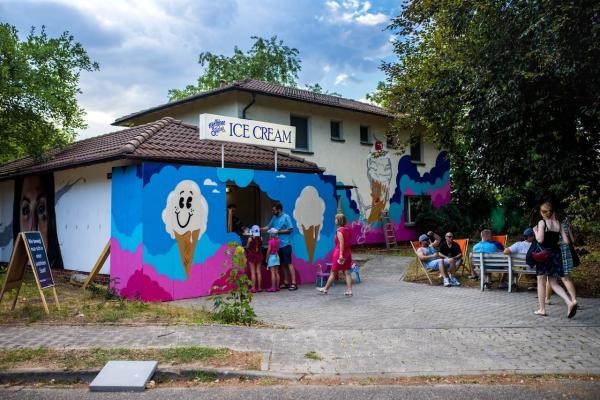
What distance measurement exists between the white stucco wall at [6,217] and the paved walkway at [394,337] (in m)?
9.59

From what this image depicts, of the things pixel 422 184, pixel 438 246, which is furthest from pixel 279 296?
pixel 422 184

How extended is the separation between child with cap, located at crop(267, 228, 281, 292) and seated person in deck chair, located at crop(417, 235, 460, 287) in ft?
11.6

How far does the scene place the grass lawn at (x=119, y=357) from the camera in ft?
18.0

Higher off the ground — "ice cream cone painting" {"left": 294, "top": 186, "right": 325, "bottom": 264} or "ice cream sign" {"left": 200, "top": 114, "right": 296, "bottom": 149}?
"ice cream sign" {"left": 200, "top": 114, "right": 296, "bottom": 149}

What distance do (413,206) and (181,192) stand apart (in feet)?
52.5

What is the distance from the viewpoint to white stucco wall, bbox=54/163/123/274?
468 inches

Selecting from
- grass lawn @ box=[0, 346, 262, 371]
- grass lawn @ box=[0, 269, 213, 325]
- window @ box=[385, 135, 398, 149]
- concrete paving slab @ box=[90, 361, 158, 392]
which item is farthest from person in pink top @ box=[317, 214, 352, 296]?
window @ box=[385, 135, 398, 149]

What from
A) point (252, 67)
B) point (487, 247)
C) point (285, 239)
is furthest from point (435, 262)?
point (252, 67)

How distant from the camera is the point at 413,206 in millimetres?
24266

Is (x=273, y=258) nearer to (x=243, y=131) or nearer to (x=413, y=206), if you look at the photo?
(x=243, y=131)

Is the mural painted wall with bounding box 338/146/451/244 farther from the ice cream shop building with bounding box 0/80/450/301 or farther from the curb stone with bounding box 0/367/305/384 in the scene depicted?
the curb stone with bounding box 0/367/305/384

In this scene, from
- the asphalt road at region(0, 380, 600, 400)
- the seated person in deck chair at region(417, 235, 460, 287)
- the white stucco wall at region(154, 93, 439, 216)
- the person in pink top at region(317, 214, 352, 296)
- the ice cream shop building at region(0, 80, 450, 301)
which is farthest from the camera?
the white stucco wall at region(154, 93, 439, 216)

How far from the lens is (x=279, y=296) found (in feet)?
34.5

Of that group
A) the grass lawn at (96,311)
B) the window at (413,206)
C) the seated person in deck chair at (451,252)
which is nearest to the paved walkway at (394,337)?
the grass lawn at (96,311)
